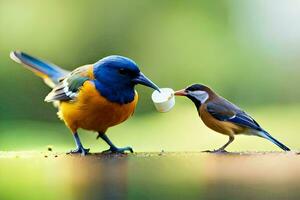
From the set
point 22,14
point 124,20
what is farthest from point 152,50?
point 22,14

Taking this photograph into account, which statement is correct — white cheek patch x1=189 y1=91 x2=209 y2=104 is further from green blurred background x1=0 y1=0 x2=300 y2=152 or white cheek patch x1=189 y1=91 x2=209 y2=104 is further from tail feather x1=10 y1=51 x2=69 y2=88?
green blurred background x1=0 y1=0 x2=300 y2=152

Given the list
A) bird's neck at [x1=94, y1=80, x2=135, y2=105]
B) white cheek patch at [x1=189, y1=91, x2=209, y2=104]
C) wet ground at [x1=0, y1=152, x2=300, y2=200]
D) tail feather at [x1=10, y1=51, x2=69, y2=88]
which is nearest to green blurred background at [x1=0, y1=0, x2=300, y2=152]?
tail feather at [x1=10, y1=51, x2=69, y2=88]

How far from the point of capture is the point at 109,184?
181 cm

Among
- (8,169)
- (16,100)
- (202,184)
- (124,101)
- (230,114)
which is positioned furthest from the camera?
(16,100)

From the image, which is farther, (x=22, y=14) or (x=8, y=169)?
(x=22, y=14)

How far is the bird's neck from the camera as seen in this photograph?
282 cm

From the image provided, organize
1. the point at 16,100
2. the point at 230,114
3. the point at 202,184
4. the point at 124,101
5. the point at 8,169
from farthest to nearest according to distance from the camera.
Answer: the point at 16,100 < the point at 230,114 < the point at 124,101 < the point at 8,169 < the point at 202,184

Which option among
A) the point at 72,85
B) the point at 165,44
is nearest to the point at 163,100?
the point at 72,85

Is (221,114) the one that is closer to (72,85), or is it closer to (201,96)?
(201,96)

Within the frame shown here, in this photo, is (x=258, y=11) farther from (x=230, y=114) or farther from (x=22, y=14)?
(x=230, y=114)

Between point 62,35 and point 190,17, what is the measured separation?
135 cm

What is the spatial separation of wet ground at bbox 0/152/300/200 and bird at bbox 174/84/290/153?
1016mm

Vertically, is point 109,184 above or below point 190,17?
below

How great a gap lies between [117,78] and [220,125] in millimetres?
614
